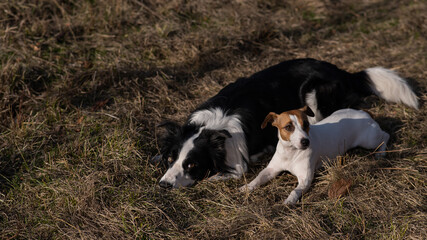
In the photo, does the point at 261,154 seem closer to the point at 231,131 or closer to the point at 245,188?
the point at 231,131

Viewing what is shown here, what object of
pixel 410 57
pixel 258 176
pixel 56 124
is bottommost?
pixel 56 124

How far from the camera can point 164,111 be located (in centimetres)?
525

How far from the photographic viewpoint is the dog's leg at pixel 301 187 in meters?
3.69

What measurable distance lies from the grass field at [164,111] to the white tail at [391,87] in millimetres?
109

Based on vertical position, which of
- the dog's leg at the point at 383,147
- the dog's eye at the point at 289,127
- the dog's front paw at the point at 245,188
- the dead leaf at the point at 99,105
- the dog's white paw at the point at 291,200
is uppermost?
the dog's eye at the point at 289,127

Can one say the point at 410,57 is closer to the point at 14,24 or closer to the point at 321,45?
the point at 321,45

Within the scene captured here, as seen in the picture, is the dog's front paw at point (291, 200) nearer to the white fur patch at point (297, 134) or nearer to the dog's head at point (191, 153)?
the white fur patch at point (297, 134)

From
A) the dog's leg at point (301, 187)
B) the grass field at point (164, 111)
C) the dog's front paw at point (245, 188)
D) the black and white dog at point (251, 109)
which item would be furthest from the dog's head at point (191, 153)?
the dog's leg at point (301, 187)

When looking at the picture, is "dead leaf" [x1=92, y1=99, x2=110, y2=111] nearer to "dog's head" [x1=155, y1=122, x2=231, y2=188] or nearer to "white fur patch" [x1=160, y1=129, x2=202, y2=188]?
"dog's head" [x1=155, y1=122, x2=231, y2=188]

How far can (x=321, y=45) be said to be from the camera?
6.78 metres

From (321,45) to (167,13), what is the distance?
8.14 feet

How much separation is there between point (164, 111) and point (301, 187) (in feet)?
6.84

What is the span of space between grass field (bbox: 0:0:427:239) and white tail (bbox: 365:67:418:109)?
0.11 metres

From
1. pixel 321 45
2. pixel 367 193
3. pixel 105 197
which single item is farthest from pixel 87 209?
pixel 321 45
